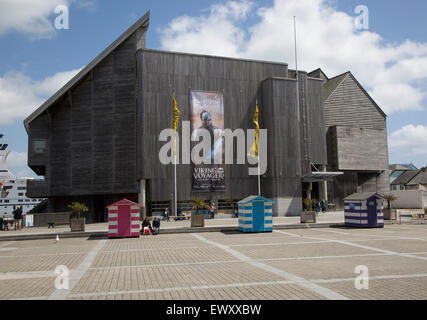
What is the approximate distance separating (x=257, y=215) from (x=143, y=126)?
1835 cm

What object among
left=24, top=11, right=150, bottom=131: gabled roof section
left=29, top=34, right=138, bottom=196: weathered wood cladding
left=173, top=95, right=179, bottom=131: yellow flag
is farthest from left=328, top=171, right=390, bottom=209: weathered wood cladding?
left=24, top=11, right=150, bottom=131: gabled roof section

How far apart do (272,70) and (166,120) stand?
13962 millimetres

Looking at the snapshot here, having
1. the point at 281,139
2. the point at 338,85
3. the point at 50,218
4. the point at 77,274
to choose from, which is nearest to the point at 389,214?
the point at 281,139

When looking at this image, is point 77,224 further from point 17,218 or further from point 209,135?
point 209,135

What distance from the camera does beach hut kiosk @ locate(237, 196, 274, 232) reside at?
21281 millimetres

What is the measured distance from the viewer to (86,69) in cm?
3594

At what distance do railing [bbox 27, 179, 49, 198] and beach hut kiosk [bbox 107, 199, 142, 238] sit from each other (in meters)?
19.0

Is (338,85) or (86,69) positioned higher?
(338,85)

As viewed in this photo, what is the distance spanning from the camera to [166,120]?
3619 cm

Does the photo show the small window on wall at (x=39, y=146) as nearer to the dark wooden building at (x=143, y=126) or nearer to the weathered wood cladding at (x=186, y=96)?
the dark wooden building at (x=143, y=126)

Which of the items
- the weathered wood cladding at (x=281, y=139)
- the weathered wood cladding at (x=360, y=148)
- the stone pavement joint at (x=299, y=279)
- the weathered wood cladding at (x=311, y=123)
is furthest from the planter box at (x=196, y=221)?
the weathered wood cladding at (x=360, y=148)

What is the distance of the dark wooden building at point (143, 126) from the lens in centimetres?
3578
